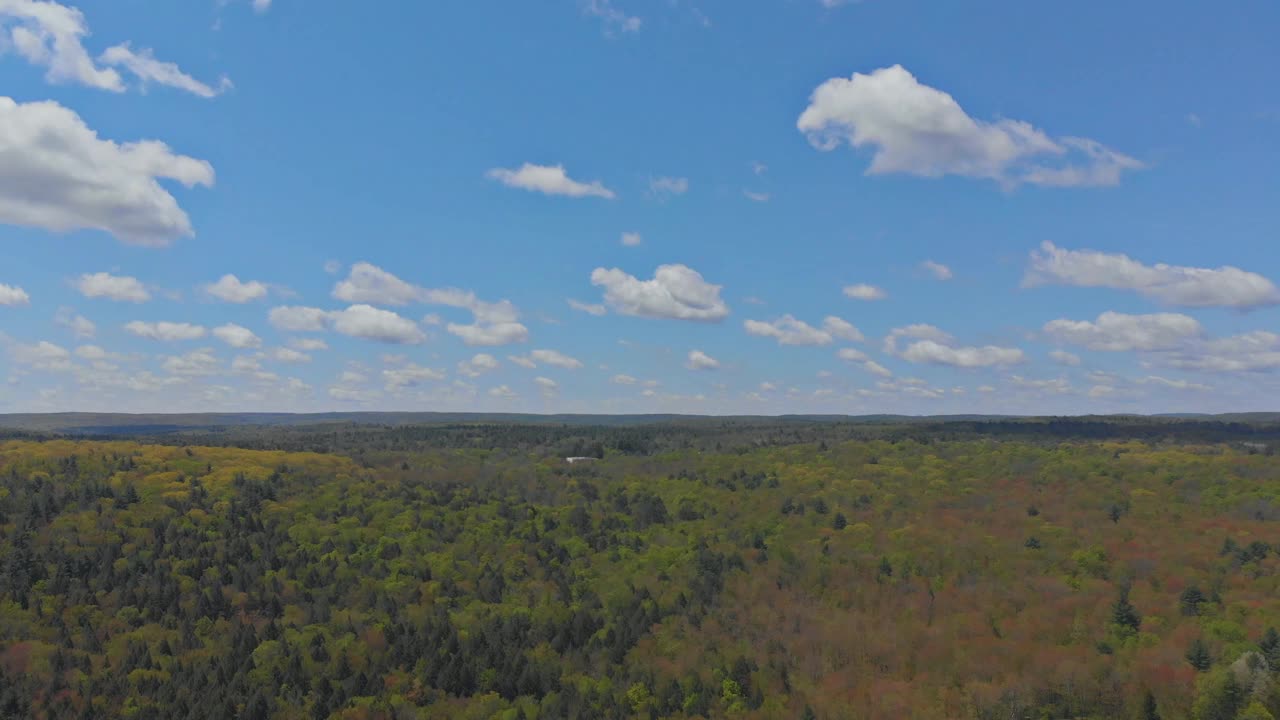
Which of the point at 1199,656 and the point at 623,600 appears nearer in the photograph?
the point at 1199,656

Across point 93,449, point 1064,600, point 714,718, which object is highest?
point 93,449

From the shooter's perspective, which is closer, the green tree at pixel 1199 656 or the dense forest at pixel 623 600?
the green tree at pixel 1199 656

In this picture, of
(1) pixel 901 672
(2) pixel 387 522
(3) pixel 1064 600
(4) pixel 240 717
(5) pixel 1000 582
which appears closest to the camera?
(4) pixel 240 717

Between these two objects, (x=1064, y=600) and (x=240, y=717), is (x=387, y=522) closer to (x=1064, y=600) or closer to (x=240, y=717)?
(x=240, y=717)

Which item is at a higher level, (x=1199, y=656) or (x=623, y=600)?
(x=1199, y=656)

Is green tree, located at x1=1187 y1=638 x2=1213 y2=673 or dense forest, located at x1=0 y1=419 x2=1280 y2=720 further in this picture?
dense forest, located at x1=0 y1=419 x2=1280 y2=720

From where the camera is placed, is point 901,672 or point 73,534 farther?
point 73,534

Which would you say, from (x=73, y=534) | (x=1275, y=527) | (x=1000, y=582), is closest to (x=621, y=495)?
(x=1000, y=582)

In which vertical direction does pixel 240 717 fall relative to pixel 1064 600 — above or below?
below
